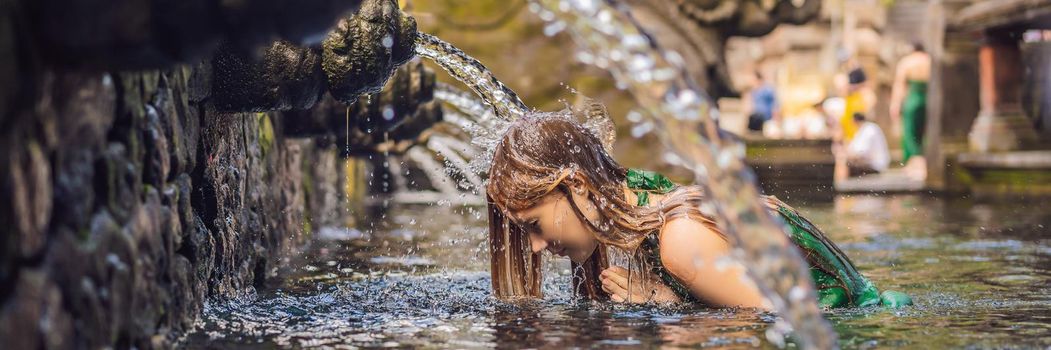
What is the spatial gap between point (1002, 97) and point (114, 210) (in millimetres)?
15049

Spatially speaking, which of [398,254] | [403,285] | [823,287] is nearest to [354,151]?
[398,254]

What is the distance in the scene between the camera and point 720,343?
3.66 m

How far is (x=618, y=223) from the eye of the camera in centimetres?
431

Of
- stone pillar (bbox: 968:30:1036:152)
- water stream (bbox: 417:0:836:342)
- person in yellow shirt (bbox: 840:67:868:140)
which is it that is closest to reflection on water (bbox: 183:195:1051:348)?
water stream (bbox: 417:0:836:342)

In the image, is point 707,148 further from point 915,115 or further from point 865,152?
point 915,115

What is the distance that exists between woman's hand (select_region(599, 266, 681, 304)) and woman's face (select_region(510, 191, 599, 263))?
273mm

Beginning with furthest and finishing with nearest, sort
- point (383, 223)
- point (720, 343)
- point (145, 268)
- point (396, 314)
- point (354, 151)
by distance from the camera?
point (383, 223), point (354, 151), point (396, 314), point (720, 343), point (145, 268)

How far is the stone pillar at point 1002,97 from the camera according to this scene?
16422mm

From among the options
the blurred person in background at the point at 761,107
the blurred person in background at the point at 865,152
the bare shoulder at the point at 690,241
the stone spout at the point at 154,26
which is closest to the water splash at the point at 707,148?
the bare shoulder at the point at 690,241

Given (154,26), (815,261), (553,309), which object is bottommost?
(553,309)

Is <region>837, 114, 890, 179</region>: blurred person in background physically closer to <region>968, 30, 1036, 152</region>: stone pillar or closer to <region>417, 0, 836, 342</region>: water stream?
<region>968, 30, 1036, 152</region>: stone pillar

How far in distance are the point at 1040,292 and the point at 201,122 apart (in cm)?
283

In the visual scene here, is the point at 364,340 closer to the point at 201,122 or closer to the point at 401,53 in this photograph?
the point at 201,122

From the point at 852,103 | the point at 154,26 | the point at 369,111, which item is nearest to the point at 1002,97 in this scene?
the point at 852,103
